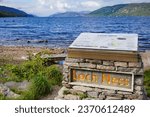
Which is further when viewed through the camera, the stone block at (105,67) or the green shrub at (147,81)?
the green shrub at (147,81)

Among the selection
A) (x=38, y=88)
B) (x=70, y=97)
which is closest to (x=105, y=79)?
(x=70, y=97)

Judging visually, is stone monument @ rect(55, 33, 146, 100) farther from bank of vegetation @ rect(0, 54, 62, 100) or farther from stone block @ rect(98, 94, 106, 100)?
bank of vegetation @ rect(0, 54, 62, 100)

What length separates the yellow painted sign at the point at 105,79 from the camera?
27.0ft

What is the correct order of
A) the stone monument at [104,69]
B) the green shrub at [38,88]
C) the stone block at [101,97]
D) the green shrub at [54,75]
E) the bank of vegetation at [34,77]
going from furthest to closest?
the green shrub at [54,75]
the bank of vegetation at [34,77]
the green shrub at [38,88]
the stone block at [101,97]
the stone monument at [104,69]

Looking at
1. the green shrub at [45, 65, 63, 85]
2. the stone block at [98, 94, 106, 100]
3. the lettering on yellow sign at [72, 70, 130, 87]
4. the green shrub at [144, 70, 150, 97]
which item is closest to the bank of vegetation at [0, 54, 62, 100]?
the green shrub at [45, 65, 63, 85]

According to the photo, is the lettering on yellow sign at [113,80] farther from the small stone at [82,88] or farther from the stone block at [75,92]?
the stone block at [75,92]

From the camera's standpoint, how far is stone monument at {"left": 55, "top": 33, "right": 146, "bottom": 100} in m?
8.05

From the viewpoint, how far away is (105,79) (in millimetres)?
8453

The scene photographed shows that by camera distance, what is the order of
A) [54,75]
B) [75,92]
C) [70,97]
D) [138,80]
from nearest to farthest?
[138,80] < [70,97] < [75,92] < [54,75]

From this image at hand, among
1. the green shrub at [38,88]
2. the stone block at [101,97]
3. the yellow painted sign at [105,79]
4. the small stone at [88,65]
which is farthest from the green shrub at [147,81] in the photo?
the green shrub at [38,88]

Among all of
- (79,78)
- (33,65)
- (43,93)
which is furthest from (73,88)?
(33,65)

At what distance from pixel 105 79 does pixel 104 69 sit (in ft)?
1.03

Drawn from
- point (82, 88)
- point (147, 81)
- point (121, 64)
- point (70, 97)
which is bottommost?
point (147, 81)

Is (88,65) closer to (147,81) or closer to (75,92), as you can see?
(75,92)
